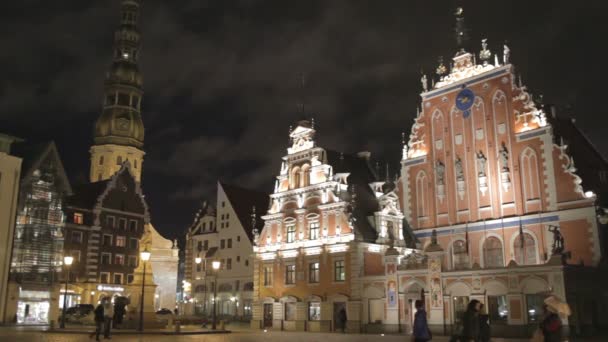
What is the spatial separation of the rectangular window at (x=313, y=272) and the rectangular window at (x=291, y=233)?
275 cm

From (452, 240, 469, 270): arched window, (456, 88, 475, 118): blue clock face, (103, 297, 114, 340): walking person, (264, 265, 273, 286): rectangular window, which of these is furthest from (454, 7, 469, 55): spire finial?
(103, 297, 114, 340): walking person

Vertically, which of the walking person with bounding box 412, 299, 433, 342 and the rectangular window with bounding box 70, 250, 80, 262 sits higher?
the rectangular window with bounding box 70, 250, 80, 262

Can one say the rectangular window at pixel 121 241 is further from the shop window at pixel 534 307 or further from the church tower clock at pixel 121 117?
the shop window at pixel 534 307

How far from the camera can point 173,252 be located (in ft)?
229

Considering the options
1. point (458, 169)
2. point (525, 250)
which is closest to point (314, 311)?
point (458, 169)

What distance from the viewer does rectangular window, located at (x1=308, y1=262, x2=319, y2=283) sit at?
138 ft

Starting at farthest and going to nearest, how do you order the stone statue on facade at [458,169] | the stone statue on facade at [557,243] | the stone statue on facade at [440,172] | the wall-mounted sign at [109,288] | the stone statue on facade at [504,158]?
the wall-mounted sign at [109,288] → the stone statue on facade at [440,172] → the stone statue on facade at [458,169] → the stone statue on facade at [504,158] → the stone statue on facade at [557,243]

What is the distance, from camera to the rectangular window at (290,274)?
4366cm

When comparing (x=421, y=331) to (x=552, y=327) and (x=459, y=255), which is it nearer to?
(x=552, y=327)

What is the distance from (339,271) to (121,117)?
4880 cm

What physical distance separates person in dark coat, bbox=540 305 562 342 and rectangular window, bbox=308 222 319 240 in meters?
31.5

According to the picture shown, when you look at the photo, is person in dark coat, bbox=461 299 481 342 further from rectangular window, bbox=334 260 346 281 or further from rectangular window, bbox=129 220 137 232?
rectangular window, bbox=129 220 137 232

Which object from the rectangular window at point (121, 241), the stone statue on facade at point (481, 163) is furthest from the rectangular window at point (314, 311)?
the rectangular window at point (121, 241)

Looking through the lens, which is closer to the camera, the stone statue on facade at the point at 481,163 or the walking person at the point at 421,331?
the walking person at the point at 421,331
